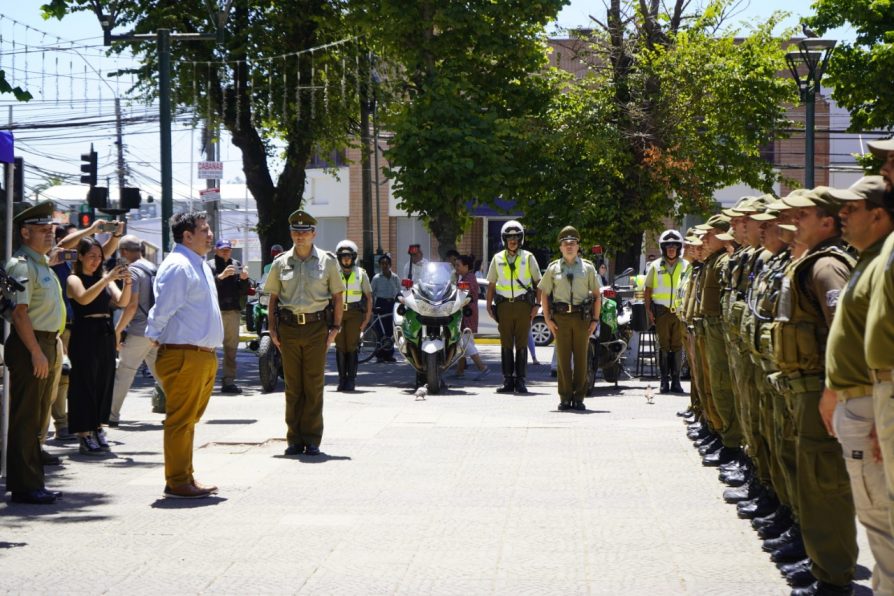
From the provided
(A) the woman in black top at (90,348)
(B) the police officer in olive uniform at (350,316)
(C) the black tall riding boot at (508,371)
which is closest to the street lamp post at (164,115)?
(B) the police officer in olive uniform at (350,316)

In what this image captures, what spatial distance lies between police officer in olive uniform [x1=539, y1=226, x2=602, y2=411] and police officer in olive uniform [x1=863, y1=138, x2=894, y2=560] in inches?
383

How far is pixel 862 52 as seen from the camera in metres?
32.8

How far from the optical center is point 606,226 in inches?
1201

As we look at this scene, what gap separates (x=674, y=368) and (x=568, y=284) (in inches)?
104

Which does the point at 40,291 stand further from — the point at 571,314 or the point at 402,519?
the point at 571,314

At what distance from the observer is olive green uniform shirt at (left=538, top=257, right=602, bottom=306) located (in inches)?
587

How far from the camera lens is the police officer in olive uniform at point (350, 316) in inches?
688

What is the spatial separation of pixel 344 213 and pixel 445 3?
3074cm

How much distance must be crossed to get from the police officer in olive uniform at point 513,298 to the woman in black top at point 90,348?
21.5 ft

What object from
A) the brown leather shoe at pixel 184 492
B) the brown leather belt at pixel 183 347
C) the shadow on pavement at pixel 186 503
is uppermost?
the brown leather belt at pixel 183 347

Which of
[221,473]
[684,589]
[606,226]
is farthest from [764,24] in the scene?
[684,589]

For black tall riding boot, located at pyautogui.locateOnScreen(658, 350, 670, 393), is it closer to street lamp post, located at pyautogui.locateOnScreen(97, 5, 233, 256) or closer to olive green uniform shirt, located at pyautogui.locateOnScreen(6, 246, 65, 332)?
street lamp post, located at pyautogui.locateOnScreen(97, 5, 233, 256)

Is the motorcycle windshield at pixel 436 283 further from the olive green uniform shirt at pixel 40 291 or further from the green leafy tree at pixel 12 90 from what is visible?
the olive green uniform shirt at pixel 40 291

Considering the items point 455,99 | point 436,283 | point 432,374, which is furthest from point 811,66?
point 432,374
